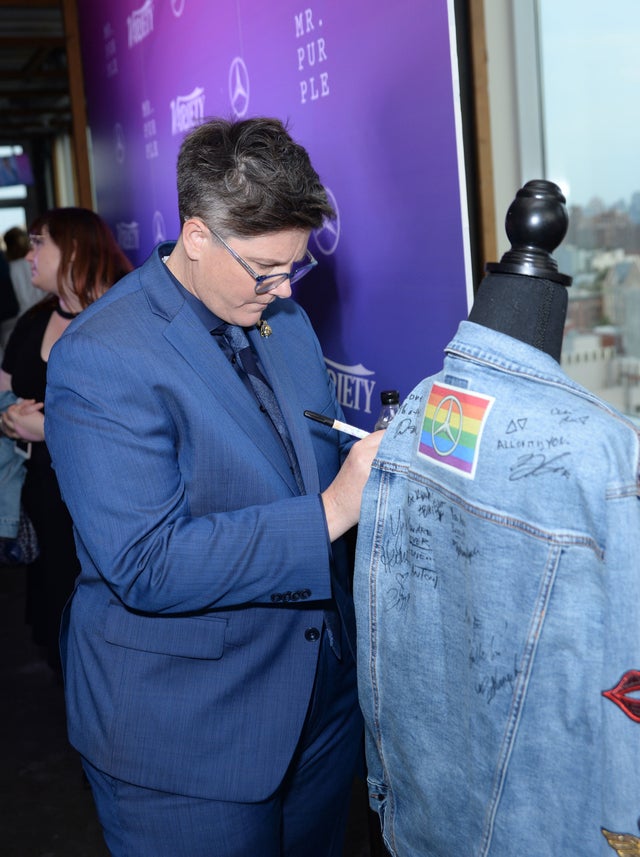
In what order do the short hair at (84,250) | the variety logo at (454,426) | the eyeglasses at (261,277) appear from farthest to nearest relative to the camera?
the short hair at (84,250) → the eyeglasses at (261,277) → the variety logo at (454,426)

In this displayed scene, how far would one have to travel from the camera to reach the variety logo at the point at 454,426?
3.40 feet

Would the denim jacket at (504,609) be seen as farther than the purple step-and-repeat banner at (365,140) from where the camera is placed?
No

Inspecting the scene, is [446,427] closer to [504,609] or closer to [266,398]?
[504,609]

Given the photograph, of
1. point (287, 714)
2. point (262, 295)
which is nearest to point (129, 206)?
point (262, 295)

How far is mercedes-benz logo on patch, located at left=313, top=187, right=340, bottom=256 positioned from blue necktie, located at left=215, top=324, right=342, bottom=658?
79cm

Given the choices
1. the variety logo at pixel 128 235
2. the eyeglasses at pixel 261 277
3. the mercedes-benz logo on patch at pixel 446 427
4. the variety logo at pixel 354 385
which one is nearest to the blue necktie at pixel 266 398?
the eyeglasses at pixel 261 277

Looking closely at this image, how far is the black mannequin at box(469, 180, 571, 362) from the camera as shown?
3.50ft

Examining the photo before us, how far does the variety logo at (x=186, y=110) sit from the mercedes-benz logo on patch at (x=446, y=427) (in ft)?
7.00

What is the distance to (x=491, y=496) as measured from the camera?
1.02 metres

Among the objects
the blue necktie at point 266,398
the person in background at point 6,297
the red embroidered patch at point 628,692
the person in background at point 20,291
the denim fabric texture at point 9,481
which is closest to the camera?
the red embroidered patch at point 628,692

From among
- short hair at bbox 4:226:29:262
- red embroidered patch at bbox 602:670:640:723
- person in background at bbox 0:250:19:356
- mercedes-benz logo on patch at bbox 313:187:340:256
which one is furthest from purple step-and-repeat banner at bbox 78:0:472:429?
short hair at bbox 4:226:29:262

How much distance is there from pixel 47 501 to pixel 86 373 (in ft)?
6.02
